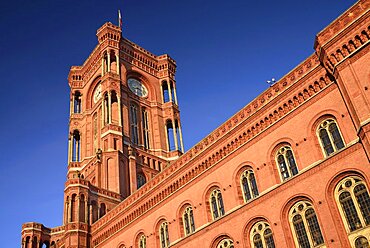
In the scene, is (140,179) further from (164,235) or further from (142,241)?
(164,235)

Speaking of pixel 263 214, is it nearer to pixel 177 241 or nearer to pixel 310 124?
pixel 310 124

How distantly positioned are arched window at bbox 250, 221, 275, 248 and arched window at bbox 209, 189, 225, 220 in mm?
3196

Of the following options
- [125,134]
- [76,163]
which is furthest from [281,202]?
[76,163]

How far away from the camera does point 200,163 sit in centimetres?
2973

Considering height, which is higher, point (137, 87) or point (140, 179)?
point (137, 87)

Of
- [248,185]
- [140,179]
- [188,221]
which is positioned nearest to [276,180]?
[248,185]

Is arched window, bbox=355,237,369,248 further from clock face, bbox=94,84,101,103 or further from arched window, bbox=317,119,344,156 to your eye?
clock face, bbox=94,84,101,103

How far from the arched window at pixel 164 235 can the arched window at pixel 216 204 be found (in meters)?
4.96

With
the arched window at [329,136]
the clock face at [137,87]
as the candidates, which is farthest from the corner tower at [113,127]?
the arched window at [329,136]

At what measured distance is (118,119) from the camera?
51906 millimetres

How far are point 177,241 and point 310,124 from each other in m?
12.9

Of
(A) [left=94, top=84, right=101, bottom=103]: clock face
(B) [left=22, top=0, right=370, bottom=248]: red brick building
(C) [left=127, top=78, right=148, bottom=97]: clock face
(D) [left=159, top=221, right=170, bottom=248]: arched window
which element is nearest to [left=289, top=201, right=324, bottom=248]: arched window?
(B) [left=22, top=0, right=370, bottom=248]: red brick building

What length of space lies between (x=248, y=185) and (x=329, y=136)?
6.20 meters

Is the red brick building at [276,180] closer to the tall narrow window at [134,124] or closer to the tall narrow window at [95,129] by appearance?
the tall narrow window at [134,124]
